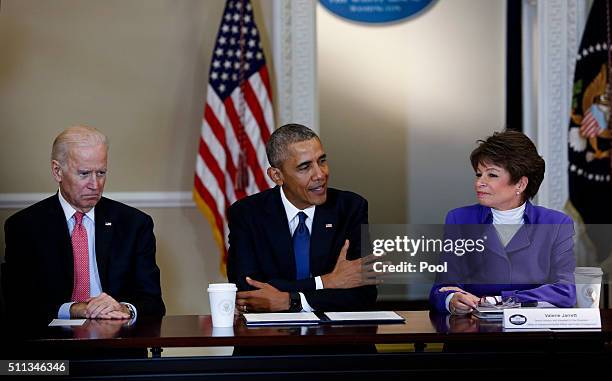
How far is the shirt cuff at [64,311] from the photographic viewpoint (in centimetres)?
284

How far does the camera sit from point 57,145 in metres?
3.14

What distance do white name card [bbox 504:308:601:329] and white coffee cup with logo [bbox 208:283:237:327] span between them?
2.41ft

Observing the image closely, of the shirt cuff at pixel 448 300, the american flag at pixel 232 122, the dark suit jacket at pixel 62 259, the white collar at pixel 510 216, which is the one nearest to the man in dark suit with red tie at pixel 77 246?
the dark suit jacket at pixel 62 259

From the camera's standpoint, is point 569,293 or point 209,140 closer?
point 569,293

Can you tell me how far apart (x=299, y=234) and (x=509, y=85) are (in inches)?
136

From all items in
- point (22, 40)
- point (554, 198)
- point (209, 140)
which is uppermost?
point (22, 40)

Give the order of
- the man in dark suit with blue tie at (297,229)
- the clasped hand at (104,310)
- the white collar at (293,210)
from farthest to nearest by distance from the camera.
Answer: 1. the white collar at (293,210)
2. the man in dark suit with blue tie at (297,229)
3. the clasped hand at (104,310)

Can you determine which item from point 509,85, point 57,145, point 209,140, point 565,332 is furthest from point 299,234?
point 509,85

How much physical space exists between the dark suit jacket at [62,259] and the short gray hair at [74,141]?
0.17 metres

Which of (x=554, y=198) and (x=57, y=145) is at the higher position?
(x=57, y=145)

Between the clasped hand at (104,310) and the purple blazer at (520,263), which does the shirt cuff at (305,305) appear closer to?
the purple blazer at (520,263)

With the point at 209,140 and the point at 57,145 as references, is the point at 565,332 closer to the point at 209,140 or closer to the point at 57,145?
the point at 57,145

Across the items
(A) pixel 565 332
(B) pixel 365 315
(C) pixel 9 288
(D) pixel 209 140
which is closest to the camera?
(A) pixel 565 332

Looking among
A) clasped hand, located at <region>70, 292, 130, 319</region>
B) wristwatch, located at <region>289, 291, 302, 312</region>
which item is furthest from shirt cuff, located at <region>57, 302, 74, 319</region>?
wristwatch, located at <region>289, 291, 302, 312</region>
